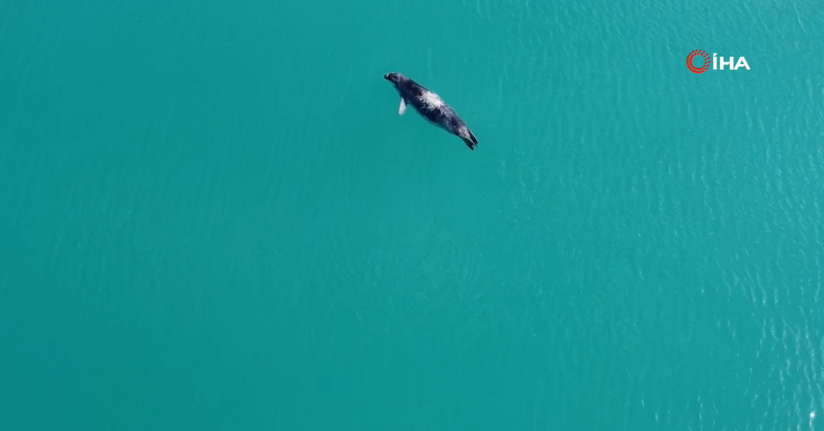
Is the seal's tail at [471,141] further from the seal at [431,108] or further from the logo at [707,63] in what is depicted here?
the logo at [707,63]

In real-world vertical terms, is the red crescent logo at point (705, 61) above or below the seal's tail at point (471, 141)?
above

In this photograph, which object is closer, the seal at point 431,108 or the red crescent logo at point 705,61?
the seal at point 431,108

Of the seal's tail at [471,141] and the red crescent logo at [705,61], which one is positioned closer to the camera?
the seal's tail at [471,141]

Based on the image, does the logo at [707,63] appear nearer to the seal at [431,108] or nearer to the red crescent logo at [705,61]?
the red crescent logo at [705,61]

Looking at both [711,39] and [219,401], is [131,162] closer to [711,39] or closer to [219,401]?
[219,401]

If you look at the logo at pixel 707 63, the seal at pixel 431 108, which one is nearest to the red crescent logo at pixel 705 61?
the logo at pixel 707 63

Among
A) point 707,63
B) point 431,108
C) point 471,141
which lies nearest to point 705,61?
point 707,63

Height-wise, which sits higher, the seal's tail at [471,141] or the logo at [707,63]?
the logo at [707,63]

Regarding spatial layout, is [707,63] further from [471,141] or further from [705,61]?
[471,141]

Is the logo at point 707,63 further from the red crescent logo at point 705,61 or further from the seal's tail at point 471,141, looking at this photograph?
the seal's tail at point 471,141
